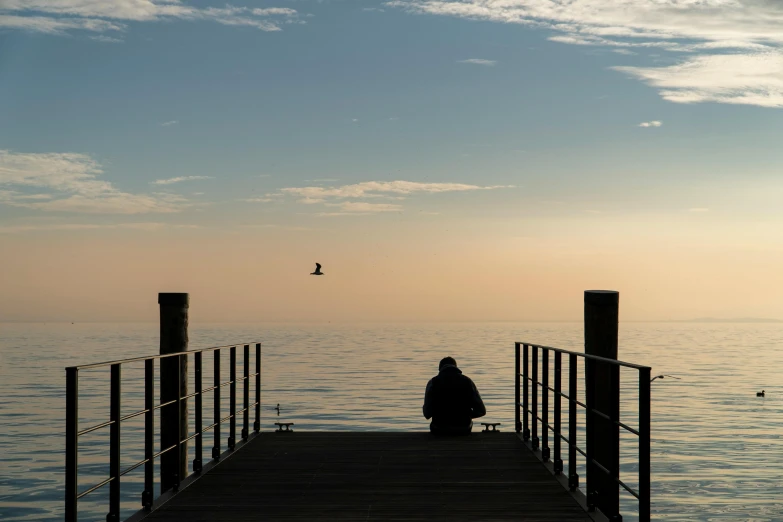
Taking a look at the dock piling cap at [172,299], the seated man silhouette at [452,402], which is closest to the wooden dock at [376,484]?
the seated man silhouette at [452,402]

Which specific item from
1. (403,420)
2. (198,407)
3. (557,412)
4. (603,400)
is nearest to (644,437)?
(603,400)

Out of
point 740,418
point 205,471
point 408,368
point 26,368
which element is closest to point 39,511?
point 205,471

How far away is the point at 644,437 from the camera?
559 centimetres

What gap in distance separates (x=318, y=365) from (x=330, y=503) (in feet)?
141

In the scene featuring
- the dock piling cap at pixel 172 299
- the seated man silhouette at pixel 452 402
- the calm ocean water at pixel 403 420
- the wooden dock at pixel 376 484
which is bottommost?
the calm ocean water at pixel 403 420

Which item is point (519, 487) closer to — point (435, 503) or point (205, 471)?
point (435, 503)

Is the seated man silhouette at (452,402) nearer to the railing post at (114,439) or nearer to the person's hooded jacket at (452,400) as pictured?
the person's hooded jacket at (452,400)

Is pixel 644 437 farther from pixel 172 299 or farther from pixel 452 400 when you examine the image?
pixel 452 400

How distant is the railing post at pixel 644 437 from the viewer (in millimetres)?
5469

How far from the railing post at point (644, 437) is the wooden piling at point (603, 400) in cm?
41

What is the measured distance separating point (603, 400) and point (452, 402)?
4.89 meters

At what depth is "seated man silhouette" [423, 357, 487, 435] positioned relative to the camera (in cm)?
1163

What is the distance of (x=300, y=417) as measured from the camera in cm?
2705

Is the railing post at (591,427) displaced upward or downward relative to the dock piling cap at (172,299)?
downward
